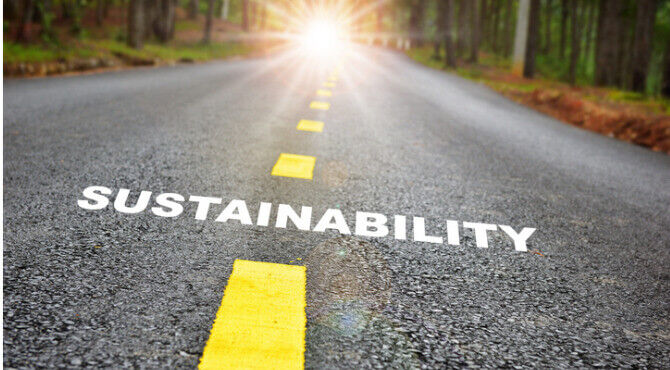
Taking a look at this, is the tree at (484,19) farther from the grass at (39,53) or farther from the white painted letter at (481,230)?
the white painted letter at (481,230)

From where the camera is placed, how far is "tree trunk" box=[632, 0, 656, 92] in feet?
54.9

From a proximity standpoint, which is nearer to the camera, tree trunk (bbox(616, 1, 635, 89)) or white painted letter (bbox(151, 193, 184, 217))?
white painted letter (bbox(151, 193, 184, 217))

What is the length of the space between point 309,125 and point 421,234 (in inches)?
149

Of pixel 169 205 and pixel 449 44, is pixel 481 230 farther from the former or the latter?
pixel 449 44

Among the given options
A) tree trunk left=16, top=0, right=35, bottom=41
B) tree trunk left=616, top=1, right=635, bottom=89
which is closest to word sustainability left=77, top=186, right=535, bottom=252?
tree trunk left=16, top=0, right=35, bottom=41

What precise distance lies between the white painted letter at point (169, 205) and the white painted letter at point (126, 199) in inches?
2.7

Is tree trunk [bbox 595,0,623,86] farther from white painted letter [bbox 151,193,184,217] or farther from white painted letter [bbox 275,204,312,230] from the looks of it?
white painted letter [bbox 151,193,184,217]

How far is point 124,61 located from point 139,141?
1086cm

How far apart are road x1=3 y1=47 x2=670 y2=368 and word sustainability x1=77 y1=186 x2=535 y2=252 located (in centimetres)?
6

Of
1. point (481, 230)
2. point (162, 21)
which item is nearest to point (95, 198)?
point (481, 230)

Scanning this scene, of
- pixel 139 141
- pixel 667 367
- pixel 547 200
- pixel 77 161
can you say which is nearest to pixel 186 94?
pixel 139 141

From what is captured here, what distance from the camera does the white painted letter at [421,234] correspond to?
10.1 feet

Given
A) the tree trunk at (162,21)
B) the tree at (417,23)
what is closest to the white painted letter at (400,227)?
the tree trunk at (162,21)

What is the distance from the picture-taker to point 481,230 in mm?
3322
